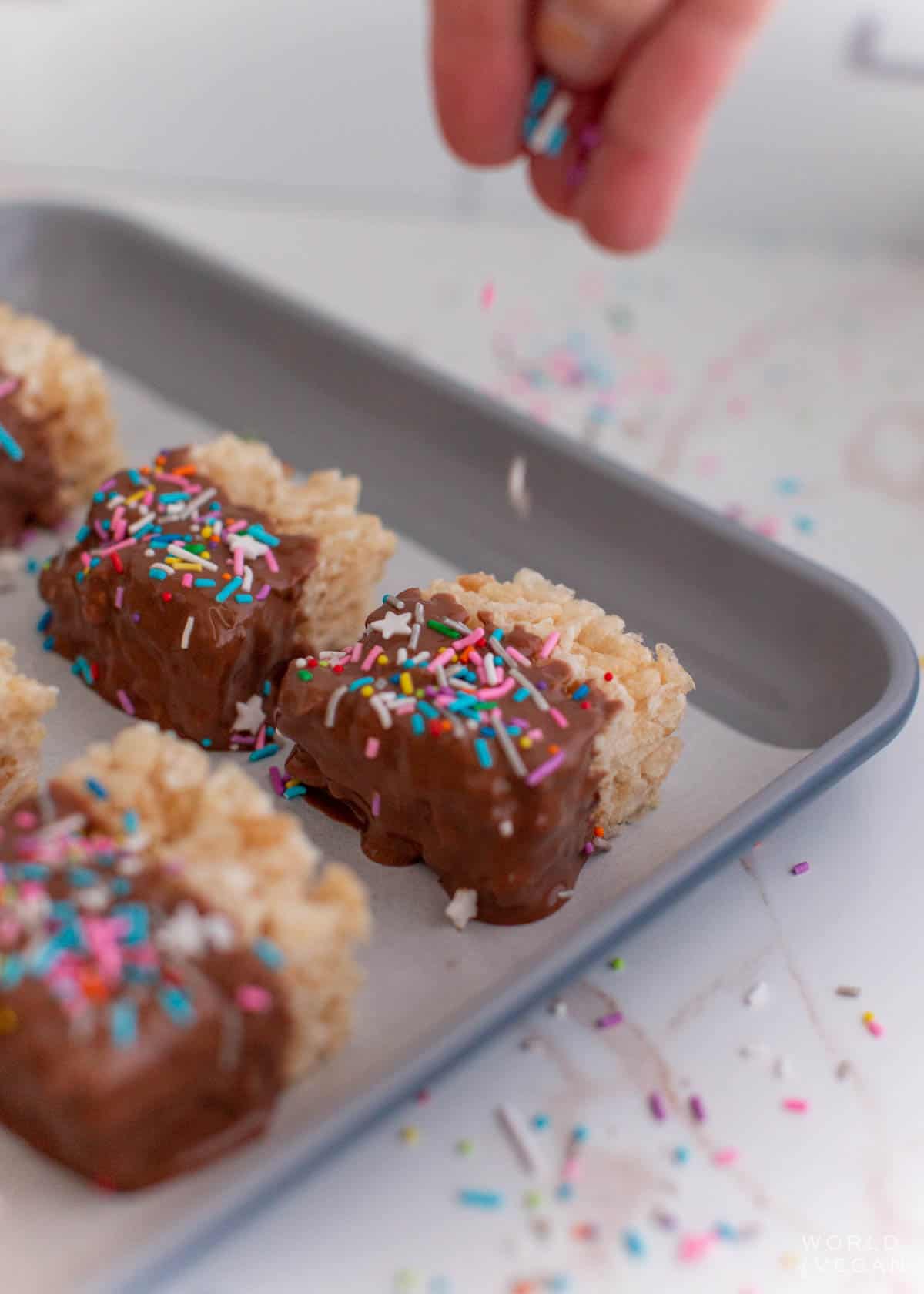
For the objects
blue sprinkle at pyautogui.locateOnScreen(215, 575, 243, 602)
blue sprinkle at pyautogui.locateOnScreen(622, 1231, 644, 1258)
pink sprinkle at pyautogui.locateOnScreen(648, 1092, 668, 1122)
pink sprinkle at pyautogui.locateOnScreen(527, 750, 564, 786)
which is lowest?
blue sprinkle at pyautogui.locateOnScreen(622, 1231, 644, 1258)

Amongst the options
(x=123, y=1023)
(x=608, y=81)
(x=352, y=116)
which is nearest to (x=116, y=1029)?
(x=123, y=1023)

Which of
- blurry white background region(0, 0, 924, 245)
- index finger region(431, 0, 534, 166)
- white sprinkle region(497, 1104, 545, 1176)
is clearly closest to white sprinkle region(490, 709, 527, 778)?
white sprinkle region(497, 1104, 545, 1176)

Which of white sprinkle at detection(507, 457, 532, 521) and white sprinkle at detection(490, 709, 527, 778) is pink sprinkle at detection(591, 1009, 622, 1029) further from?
white sprinkle at detection(507, 457, 532, 521)

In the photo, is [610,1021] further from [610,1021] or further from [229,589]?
[229,589]

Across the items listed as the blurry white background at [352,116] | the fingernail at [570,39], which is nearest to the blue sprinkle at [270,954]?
the fingernail at [570,39]

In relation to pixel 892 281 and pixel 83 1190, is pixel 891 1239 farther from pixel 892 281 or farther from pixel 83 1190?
pixel 892 281

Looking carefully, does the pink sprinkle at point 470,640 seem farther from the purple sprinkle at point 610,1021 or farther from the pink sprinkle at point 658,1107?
the pink sprinkle at point 658,1107

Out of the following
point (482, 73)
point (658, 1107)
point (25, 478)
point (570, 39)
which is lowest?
point (25, 478)
